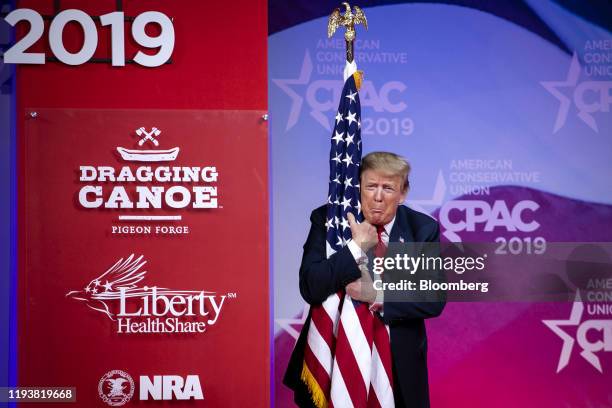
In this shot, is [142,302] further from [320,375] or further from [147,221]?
Result: [320,375]

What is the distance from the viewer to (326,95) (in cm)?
433

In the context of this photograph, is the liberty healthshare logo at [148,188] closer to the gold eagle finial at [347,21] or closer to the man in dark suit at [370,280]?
the man in dark suit at [370,280]

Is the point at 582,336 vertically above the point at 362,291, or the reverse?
the point at 362,291

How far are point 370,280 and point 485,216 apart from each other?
0.78 m

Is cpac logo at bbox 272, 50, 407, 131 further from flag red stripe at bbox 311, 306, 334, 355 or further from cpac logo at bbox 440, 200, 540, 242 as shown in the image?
flag red stripe at bbox 311, 306, 334, 355

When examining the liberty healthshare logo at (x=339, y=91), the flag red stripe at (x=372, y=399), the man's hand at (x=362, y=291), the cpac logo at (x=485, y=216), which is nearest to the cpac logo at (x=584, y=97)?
the cpac logo at (x=485, y=216)

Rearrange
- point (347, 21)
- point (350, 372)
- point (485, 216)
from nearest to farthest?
point (350, 372)
point (347, 21)
point (485, 216)

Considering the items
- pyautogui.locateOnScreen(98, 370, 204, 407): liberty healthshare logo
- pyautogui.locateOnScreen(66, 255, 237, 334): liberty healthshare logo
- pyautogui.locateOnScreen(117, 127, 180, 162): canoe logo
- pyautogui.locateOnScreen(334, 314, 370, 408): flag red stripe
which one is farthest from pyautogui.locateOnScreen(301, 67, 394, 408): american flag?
pyautogui.locateOnScreen(117, 127, 180, 162): canoe logo

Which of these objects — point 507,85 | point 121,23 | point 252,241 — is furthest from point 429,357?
point 121,23

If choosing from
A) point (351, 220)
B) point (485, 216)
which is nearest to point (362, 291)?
point (351, 220)

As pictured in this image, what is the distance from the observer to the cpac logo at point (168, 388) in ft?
13.4

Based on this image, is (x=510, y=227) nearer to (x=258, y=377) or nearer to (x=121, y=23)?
(x=258, y=377)

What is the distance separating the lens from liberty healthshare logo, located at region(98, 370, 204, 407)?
13.4 feet

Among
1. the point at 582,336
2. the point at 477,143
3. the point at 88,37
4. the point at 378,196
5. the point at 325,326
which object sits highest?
the point at 88,37
